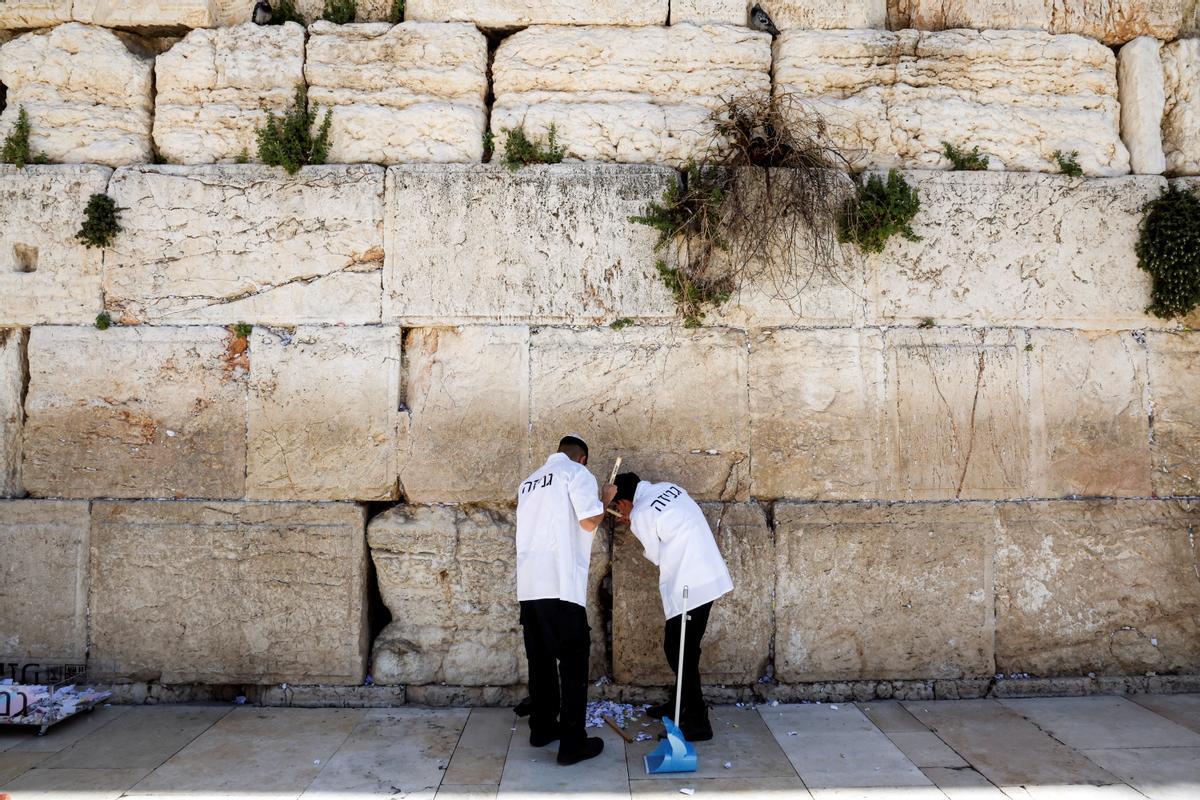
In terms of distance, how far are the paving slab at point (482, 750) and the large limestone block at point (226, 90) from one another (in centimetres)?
392

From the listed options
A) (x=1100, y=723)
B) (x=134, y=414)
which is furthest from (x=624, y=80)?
(x=1100, y=723)

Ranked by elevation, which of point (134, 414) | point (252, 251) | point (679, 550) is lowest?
point (679, 550)

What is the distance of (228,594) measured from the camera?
4.48m

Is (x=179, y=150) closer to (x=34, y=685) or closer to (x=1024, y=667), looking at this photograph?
(x=34, y=685)

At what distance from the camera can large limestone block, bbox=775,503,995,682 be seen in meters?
4.54

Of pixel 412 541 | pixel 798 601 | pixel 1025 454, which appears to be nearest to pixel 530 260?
pixel 412 541

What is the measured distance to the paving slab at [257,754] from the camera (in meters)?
3.40

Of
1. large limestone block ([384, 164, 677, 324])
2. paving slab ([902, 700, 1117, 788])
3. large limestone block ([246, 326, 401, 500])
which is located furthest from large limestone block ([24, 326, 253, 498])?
paving slab ([902, 700, 1117, 788])

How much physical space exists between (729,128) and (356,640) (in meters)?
4.07

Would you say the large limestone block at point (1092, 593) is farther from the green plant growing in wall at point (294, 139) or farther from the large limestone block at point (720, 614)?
the green plant growing in wall at point (294, 139)

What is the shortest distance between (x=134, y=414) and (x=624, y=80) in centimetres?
390

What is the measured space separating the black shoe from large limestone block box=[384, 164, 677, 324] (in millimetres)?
2484

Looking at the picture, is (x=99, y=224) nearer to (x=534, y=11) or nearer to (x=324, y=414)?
(x=324, y=414)

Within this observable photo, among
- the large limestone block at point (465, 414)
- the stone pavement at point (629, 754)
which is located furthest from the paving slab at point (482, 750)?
the large limestone block at point (465, 414)
